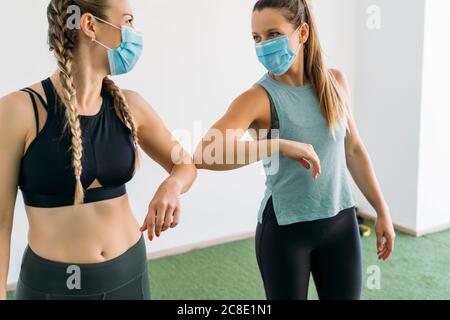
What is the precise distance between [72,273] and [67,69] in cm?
48

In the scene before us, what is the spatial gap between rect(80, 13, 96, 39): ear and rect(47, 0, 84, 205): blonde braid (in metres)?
0.03

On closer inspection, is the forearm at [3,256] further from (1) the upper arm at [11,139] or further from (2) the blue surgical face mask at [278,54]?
(2) the blue surgical face mask at [278,54]

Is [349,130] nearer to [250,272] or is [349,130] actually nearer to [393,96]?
[250,272]

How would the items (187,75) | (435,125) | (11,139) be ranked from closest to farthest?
(11,139) < (187,75) < (435,125)

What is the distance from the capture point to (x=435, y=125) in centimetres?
355

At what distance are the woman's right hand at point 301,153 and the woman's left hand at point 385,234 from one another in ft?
1.53

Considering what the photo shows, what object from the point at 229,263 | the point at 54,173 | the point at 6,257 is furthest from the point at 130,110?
the point at 229,263

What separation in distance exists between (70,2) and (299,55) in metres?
0.71

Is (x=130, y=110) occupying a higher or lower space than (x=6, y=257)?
higher

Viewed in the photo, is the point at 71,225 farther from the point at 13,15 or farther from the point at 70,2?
the point at 13,15

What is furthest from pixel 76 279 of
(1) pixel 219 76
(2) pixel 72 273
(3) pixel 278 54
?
(1) pixel 219 76

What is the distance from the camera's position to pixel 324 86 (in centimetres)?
145

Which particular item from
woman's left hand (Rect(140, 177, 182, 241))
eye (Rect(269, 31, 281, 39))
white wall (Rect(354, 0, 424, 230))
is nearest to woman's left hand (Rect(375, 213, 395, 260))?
eye (Rect(269, 31, 281, 39))

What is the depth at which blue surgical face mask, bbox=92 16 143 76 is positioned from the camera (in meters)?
1.21
